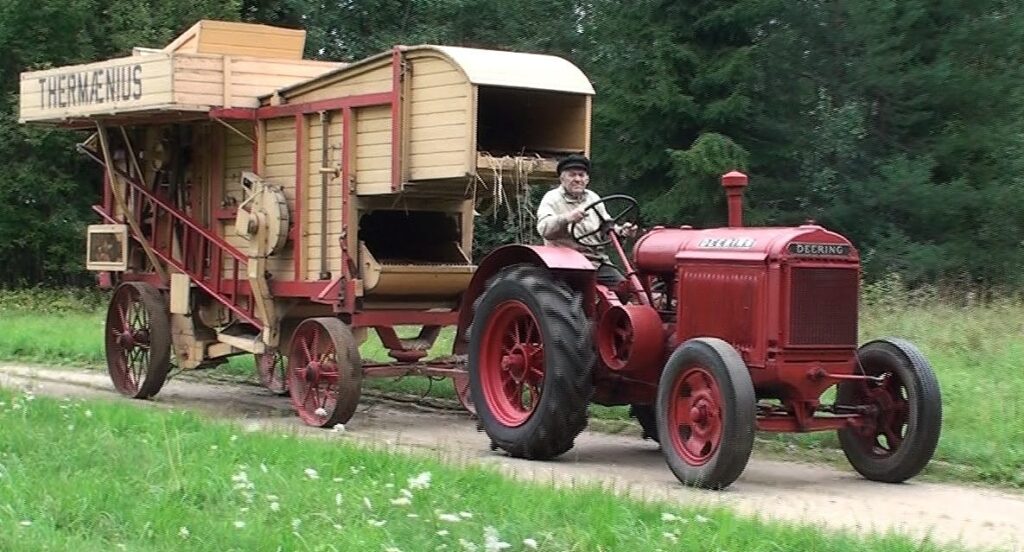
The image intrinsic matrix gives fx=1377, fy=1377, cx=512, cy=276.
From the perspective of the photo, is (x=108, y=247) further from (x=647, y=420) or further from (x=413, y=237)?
(x=647, y=420)

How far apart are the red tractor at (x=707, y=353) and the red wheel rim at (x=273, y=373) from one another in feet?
13.1

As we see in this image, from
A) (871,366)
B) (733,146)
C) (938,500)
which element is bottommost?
(938,500)

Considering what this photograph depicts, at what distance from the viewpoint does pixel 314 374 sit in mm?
10695

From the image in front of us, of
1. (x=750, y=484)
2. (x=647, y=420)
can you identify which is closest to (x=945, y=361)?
(x=647, y=420)

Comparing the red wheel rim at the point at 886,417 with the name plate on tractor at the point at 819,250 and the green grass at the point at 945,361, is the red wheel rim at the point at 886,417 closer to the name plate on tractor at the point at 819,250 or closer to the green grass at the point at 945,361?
the green grass at the point at 945,361

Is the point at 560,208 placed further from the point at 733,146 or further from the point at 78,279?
the point at 78,279

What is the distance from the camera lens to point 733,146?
25.0m

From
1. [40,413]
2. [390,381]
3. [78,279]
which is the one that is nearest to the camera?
[40,413]

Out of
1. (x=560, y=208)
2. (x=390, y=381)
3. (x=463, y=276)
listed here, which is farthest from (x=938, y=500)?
(x=390, y=381)

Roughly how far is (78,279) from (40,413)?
19.5 m

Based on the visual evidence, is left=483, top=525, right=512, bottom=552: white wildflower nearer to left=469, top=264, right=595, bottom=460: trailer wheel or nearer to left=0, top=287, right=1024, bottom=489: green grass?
left=469, top=264, right=595, bottom=460: trailer wheel

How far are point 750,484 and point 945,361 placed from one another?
5294mm

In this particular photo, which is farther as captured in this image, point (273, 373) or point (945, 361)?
point (273, 373)

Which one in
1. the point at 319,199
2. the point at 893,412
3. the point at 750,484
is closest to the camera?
the point at 750,484
